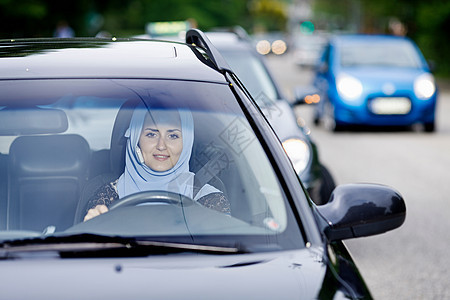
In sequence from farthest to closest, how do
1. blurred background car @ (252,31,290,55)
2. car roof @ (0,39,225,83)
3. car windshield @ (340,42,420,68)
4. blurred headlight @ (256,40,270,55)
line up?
blurred background car @ (252,31,290,55)
car windshield @ (340,42,420,68)
blurred headlight @ (256,40,270,55)
car roof @ (0,39,225,83)

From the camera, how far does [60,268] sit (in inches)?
97.7

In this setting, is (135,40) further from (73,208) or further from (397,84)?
(397,84)

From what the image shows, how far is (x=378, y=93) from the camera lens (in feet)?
49.1

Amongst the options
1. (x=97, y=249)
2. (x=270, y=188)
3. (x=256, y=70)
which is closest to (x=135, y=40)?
(x=270, y=188)

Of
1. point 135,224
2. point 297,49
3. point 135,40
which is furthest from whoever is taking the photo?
point 297,49

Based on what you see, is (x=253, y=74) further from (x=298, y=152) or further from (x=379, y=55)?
(x=379, y=55)

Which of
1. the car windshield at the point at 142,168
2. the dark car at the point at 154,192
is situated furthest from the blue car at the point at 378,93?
the car windshield at the point at 142,168

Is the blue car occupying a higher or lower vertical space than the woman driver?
higher

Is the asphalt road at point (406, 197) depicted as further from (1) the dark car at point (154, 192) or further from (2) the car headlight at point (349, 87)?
(1) the dark car at point (154, 192)

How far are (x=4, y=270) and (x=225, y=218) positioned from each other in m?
0.75

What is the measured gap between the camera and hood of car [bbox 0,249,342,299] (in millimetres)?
2375

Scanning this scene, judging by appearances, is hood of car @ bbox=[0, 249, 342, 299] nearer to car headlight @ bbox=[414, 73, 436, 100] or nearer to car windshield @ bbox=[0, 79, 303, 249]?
car windshield @ bbox=[0, 79, 303, 249]

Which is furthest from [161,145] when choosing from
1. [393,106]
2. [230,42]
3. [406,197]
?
[393,106]

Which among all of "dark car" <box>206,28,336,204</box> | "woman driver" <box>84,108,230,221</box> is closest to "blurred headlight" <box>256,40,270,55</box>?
"dark car" <box>206,28,336,204</box>
